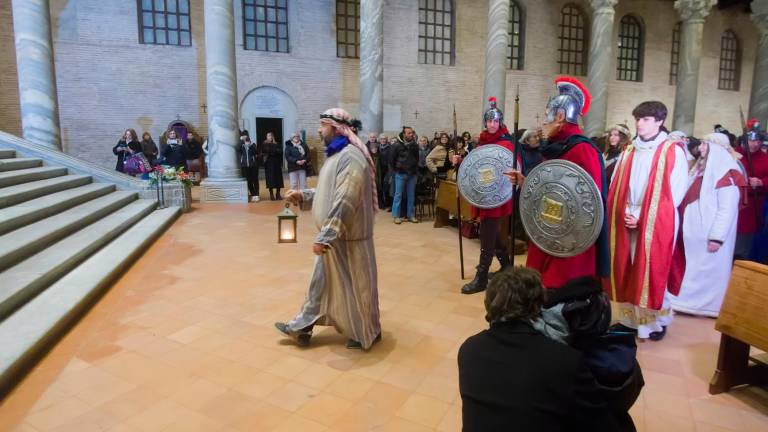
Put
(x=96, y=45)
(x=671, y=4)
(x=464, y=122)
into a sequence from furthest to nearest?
(x=671, y=4), (x=464, y=122), (x=96, y=45)

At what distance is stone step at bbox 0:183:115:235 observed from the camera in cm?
553

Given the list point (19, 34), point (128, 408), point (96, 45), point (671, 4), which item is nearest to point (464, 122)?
point (671, 4)

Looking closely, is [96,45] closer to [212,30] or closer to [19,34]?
[19,34]

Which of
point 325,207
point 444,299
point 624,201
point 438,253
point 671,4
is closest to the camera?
point 325,207

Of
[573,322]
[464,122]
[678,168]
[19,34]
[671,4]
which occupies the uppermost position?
[671,4]

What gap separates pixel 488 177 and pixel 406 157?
172 inches

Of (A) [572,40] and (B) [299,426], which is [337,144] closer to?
(B) [299,426]

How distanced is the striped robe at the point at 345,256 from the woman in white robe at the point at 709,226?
300 cm

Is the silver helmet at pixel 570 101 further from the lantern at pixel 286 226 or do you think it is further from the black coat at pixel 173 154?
the black coat at pixel 173 154

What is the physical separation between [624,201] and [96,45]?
51.1 ft

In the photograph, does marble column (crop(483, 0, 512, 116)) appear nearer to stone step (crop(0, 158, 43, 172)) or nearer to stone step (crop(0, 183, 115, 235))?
stone step (crop(0, 183, 115, 235))

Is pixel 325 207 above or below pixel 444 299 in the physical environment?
above

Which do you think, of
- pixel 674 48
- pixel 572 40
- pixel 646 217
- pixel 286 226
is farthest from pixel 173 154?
pixel 674 48

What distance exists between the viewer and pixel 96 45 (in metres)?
14.4
